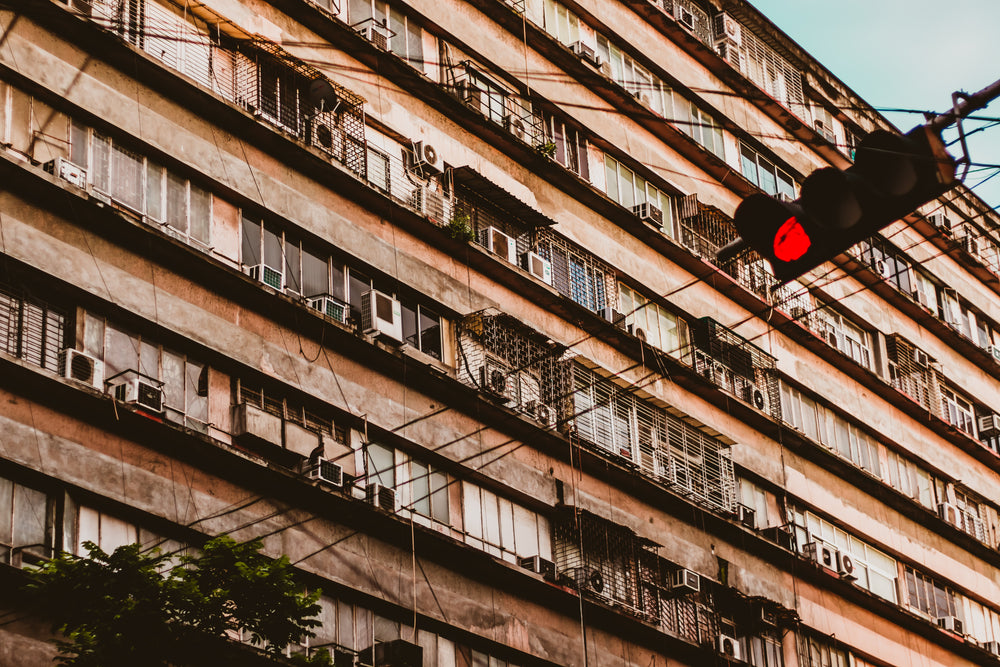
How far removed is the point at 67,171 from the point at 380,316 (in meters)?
5.29

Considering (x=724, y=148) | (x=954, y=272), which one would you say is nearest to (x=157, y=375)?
(x=724, y=148)

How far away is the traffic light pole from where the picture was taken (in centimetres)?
849

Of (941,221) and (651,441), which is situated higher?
A: (941,221)

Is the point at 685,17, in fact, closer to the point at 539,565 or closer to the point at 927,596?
the point at 927,596

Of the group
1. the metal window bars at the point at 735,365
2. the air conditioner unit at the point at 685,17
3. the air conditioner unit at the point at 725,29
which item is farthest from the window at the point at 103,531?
the air conditioner unit at the point at 725,29

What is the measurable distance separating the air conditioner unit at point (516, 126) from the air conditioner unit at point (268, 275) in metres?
6.59

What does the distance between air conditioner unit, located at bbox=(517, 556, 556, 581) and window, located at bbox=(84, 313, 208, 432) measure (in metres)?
6.09

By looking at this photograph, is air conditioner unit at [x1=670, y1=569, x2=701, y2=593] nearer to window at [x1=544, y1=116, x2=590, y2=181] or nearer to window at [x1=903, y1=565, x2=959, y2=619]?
window at [x1=544, y1=116, x2=590, y2=181]

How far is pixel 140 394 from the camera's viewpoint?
1831 centimetres

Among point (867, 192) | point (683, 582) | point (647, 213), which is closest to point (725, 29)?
point (647, 213)

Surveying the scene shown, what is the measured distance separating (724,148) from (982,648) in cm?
1202

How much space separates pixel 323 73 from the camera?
23578mm

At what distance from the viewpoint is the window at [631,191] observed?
2928 centimetres

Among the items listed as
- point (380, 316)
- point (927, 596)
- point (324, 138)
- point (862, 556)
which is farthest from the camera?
point (927, 596)
